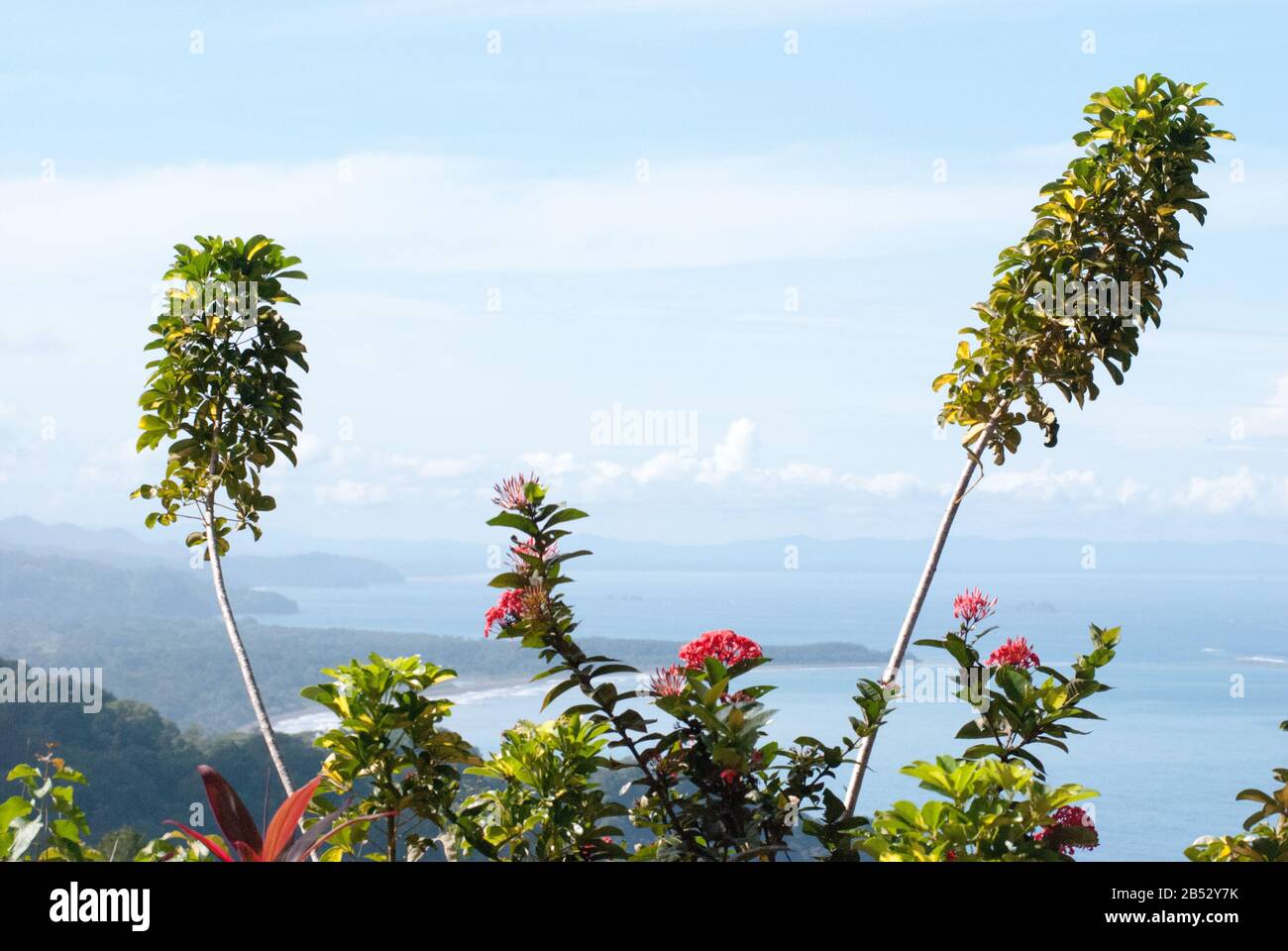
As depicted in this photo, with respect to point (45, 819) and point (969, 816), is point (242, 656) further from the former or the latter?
point (969, 816)

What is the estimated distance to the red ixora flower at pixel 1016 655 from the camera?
322 cm

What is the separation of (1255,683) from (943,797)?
238ft

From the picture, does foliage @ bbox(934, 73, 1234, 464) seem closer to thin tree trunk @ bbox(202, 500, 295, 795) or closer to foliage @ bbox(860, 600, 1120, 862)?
foliage @ bbox(860, 600, 1120, 862)

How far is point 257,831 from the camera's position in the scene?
2918 millimetres

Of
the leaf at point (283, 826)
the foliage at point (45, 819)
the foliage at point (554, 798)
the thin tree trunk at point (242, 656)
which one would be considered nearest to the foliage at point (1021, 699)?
the foliage at point (554, 798)

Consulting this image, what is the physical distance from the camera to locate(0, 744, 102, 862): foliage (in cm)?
283

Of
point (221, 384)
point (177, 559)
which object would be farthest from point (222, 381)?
point (177, 559)

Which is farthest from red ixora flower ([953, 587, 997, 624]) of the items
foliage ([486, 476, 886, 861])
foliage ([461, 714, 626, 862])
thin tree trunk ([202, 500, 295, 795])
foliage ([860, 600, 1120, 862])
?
thin tree trunk ([202, 500, 295, 795])

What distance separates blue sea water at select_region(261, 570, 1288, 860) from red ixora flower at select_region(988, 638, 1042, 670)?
4 cm

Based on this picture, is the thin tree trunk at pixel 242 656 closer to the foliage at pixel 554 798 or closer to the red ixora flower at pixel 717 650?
the foliage at pixel 554 798

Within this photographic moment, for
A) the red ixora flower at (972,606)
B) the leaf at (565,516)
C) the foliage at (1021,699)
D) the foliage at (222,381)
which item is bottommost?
the foliage at (1021,699)

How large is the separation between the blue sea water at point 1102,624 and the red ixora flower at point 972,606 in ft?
0.25

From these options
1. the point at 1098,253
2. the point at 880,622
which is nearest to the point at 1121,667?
the point at 880,622
